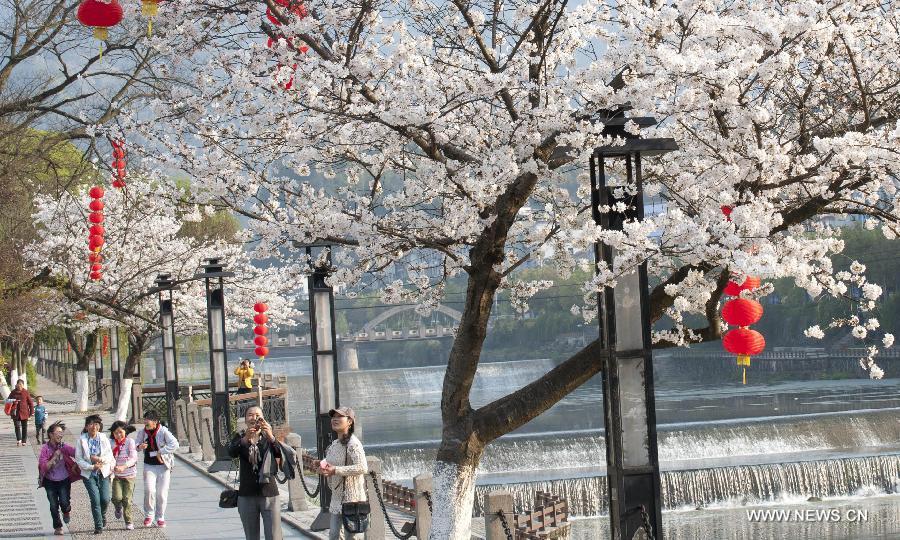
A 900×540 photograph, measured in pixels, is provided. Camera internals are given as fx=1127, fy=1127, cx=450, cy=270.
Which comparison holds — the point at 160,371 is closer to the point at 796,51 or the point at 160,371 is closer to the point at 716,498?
the point at 716,498

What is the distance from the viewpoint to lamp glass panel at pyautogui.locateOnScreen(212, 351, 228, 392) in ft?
62.3

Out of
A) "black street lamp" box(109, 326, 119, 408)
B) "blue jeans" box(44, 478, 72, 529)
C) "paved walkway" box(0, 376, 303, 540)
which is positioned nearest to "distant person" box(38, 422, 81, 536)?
"blue jeans" box(44, 478, 72, 529)

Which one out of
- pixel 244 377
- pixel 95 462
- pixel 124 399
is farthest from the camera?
pixel 244 377

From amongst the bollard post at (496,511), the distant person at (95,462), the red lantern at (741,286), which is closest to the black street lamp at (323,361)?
the distant person at (95,462)

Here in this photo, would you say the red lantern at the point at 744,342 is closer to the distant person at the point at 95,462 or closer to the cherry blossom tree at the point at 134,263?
the distant person at the point at 95,462

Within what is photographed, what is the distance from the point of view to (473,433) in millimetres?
9711

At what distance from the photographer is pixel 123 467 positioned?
12.6 m

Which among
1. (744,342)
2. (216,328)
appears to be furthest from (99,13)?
(216,328)

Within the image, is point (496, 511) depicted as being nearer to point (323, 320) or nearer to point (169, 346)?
point (323, 320)

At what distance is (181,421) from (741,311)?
59.1ft

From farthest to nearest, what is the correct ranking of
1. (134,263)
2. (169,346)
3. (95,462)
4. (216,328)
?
(134,263) → (169,346) → (216,328) → (95,462)

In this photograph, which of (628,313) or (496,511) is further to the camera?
(496,511)

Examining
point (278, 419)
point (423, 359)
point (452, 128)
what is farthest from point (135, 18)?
point (423, 359)

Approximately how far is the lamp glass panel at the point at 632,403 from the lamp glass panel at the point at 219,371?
13.0 meters
